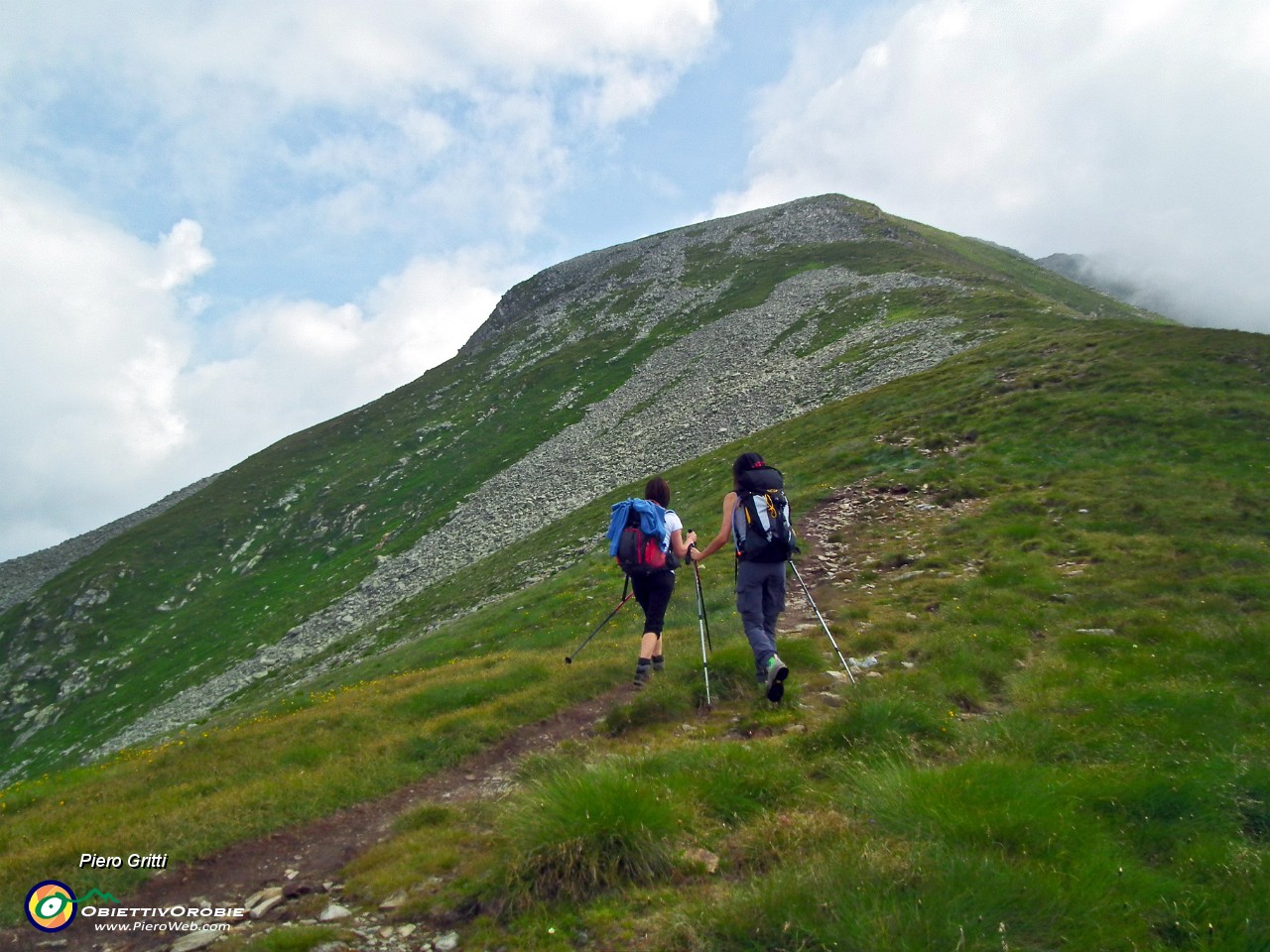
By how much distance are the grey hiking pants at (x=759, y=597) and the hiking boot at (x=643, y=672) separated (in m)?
2.20

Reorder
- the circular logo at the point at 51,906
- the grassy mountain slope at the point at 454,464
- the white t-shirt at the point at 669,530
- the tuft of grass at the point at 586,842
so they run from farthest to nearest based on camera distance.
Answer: the grassy mountain slope at the point at 454,464
the white t-shirt at the point at 669,530
the circular logo at the point at 51,906
the tuft of grass at the point at 586,842

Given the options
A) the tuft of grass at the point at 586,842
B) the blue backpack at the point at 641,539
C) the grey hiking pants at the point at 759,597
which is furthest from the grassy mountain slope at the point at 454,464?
the tuft of grass at the point at 586,842

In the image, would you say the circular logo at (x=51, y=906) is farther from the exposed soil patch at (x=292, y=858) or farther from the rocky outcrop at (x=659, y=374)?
the rocky outcrop at (x=659, y=374)

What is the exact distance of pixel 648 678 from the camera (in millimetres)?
11789

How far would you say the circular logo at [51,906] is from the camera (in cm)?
709

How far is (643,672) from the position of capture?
11.9m

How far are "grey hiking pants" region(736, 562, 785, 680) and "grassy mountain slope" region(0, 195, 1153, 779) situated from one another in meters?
21.7

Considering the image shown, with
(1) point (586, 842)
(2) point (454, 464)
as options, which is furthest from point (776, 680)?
(2) point (454, 464)

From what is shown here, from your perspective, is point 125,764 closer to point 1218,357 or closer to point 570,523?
point 570,523

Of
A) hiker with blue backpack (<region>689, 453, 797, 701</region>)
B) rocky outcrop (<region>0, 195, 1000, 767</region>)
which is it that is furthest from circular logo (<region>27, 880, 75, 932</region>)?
rocky outcrop (<region>0, 195, 1000, 767</region>)

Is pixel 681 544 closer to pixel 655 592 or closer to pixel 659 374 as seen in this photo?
pixel 655 592

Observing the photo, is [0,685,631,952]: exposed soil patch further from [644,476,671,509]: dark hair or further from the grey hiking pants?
[644,476,671,509]: dark hair

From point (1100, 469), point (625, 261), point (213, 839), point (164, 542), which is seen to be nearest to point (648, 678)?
point (213, 839)

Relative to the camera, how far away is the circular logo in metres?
→ 7.09
